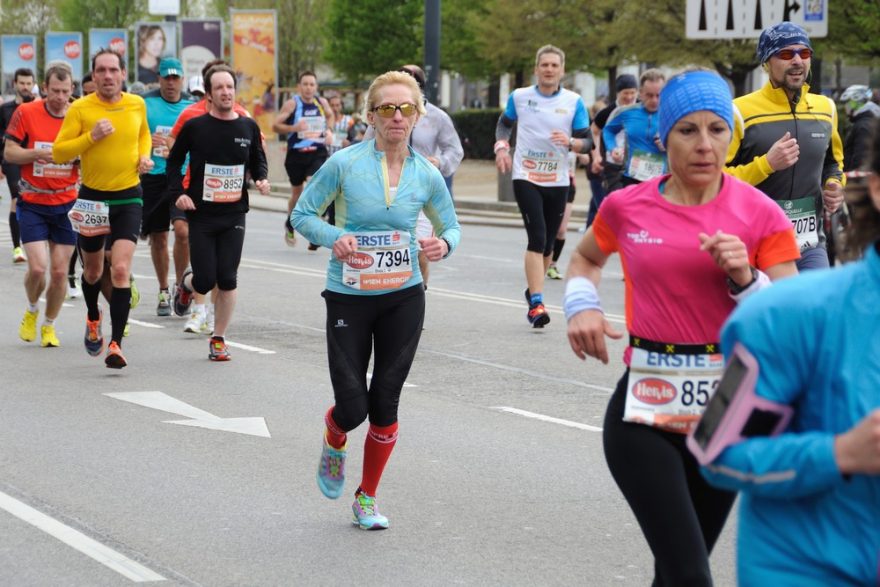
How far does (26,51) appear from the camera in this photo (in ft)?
221

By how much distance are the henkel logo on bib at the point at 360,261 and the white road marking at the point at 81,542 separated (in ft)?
4.73

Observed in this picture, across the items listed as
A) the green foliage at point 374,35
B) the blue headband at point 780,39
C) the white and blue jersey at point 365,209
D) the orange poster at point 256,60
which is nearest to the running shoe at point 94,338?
the white and blue jersey at point 365,209

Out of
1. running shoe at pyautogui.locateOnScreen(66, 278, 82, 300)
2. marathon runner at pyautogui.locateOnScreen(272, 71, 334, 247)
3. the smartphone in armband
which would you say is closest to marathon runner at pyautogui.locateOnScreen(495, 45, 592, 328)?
running shoe at pyautogui.locateOnScreen(66, 278, 82, 300)

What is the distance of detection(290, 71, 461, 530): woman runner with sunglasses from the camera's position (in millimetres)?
6293

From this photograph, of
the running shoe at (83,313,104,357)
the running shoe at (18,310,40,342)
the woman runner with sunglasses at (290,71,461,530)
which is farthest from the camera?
the running shoe at (18,310,40,342)

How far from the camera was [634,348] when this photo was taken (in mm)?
4164

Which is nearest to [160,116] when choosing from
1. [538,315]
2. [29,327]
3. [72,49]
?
[29,327]

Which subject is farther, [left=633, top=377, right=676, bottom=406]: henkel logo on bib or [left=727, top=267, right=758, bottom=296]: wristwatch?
→ [left=633, top=377, right=676, bottom=406]: henkel logo on bib

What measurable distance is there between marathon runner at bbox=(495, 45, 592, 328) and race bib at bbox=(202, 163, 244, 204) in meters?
2.35

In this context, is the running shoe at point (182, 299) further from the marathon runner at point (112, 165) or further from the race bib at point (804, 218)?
the race bib at point (804, 218)

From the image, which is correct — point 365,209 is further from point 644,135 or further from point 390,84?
→ point 644,135

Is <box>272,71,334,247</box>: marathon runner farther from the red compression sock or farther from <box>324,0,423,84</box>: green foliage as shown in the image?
<box>324,0,423,84</box>: green foliage

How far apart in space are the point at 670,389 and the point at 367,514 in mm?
2546

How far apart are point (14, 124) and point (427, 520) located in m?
6.21
